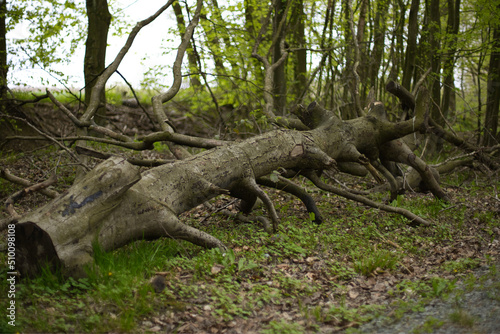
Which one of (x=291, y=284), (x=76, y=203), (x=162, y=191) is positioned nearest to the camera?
(x=76, y=203)

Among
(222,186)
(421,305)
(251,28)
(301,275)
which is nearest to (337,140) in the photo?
(222,186)

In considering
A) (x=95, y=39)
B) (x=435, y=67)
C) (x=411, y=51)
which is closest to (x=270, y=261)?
(x=95, y=39)

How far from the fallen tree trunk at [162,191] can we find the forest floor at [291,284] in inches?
7.1

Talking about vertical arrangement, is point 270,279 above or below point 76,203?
below

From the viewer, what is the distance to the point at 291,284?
3.81m

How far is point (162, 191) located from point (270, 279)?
4.58ft

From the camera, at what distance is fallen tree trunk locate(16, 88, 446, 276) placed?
341 cm

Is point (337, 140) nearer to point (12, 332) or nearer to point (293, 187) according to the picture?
point (293, 187)

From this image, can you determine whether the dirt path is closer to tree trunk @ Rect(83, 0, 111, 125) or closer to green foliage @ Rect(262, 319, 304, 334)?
green foliage @ Rect(262, 319, 304, 334)

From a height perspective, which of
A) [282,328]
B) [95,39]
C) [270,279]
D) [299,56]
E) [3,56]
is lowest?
[282,328]

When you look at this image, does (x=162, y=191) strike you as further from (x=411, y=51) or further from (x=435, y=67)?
(x=435, y=67)

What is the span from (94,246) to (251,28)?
9.94m

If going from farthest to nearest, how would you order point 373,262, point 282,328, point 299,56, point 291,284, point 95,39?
point 299,56 → point 95,39 → point 373,262 → point 291,284 → point 282,328

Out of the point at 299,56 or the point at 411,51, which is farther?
the point at 299,56
